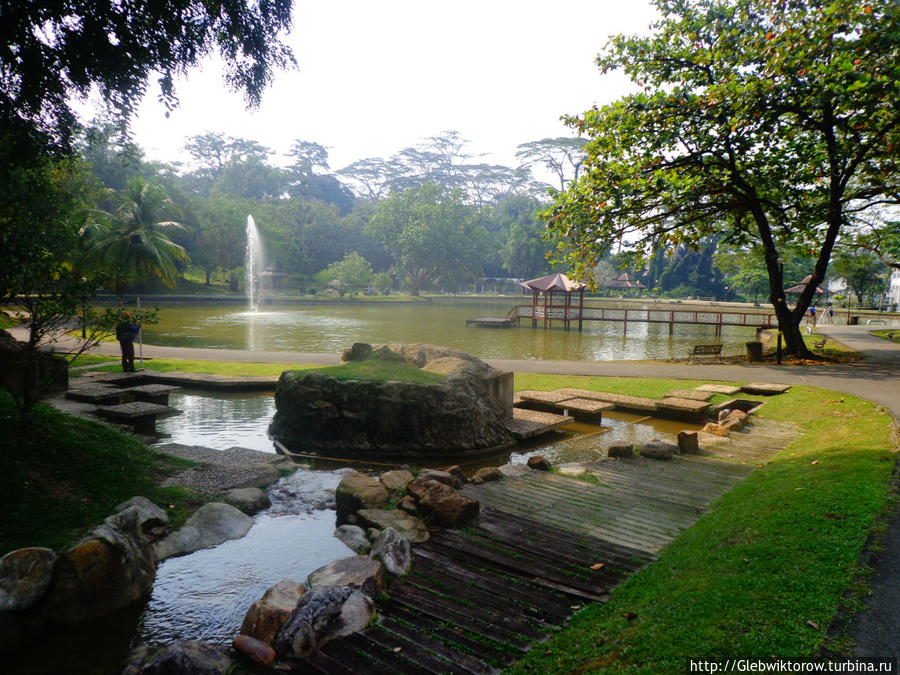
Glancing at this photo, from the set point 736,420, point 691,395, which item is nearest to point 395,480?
point 736,420

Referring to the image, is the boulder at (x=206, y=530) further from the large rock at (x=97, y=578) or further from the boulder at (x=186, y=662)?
the boulder at (x=186, y=662)

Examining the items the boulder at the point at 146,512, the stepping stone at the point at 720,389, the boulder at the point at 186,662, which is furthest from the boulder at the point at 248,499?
the stepping stone at the point at 720,389

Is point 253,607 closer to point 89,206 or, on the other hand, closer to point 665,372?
point 665,372

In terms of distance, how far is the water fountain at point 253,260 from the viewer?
55.8 meters

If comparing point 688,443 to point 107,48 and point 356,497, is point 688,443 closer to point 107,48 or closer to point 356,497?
point 356,497

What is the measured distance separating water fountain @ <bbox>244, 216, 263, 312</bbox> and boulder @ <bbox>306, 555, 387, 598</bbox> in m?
51.8

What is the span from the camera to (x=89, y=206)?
3200 cm

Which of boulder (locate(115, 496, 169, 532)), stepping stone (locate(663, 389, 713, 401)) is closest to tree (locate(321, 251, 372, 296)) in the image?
stepping stone (locate(663, 389, 713, 401))

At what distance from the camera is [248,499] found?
642 cm

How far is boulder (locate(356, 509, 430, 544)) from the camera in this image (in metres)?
5.18

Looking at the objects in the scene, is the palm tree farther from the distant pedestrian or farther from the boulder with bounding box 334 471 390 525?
the boulder with bounding box 334 471 390 525

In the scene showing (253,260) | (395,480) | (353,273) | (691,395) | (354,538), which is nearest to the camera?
(354,538)

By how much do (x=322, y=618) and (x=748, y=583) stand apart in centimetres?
276

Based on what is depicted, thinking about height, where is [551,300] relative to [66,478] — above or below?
above
